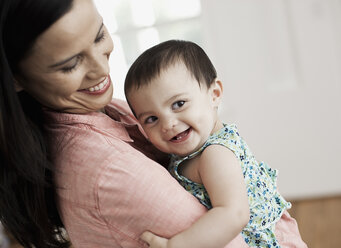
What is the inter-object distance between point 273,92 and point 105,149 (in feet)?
6.54

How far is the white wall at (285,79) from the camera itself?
2.62 m

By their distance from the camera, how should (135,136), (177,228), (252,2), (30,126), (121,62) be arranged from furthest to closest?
(121,62)
(252,2)
(135,136)
(30,126)
(177,228)

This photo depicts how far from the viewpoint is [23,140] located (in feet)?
3.18

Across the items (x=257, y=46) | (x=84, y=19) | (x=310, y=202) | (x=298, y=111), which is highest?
(x=84, y=19)

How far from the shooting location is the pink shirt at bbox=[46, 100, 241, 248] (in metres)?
0.91

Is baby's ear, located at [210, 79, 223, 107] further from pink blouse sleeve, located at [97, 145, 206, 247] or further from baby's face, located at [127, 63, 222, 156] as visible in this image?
pink blouse sleeve, located at [97, 145, 206, 247]

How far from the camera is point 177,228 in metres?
0.92

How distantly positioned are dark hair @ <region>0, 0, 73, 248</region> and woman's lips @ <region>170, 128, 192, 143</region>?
12.1 inches

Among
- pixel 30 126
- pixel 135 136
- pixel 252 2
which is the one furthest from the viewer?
pixel 252 2

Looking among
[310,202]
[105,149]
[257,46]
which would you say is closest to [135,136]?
[105,149]

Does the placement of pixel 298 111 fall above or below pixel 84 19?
below

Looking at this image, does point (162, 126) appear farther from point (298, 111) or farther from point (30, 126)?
point (298, 111)

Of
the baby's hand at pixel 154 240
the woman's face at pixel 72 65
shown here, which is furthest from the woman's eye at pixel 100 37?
the baby's hand at pixel 154 240

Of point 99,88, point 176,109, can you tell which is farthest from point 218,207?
point 99,88
